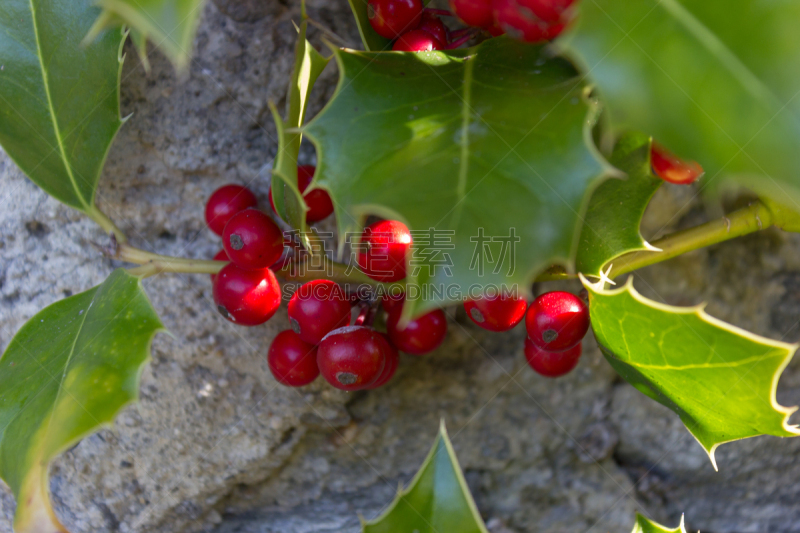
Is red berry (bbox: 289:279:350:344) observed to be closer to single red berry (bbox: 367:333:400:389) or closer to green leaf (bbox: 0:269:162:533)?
single red berry (bbox: 367:333:400:389)

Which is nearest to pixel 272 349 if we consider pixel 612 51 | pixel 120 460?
pixel 120 460

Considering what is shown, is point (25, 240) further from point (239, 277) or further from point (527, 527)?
point (527, 527)

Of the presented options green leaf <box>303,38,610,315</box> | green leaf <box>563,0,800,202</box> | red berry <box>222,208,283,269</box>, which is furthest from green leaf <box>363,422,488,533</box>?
green leaf <box>563,0,800,202</box>

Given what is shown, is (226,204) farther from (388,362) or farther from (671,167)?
(671,167)

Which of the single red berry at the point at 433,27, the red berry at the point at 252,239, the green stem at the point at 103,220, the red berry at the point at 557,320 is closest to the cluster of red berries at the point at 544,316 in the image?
the red berry at the point at 557,320

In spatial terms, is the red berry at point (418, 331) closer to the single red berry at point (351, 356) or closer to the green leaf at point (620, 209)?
the single red berry at point (351, 356)

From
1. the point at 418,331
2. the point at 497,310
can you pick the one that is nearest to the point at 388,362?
the point at 418,331
